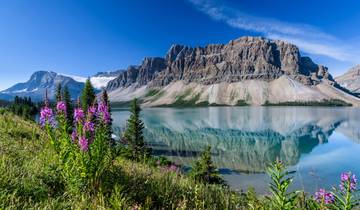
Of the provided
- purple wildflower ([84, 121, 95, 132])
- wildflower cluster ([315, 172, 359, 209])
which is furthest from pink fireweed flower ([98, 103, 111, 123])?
wildflower cluster ([315, 172, 359, 209])

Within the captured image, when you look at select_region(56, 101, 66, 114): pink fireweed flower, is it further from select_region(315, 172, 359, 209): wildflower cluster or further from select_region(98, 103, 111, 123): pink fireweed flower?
select_region(315, 172, 359, 209): wildflower cluster

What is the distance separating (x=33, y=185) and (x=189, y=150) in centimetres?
9063

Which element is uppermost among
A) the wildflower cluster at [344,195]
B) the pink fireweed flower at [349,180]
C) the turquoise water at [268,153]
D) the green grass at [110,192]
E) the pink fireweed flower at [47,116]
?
the pink fireweed flower at [47,116]

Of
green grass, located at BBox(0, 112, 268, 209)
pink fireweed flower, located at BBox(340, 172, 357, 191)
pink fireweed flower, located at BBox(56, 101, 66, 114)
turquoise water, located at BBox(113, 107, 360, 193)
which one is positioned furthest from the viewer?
turquoise water, located at BBox(113, 107, 360, 193)

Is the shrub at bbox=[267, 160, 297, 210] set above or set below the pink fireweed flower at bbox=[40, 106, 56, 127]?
below

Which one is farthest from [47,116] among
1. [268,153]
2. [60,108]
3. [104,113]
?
[268,153]

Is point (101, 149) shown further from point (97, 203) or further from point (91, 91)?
point (91, 91)

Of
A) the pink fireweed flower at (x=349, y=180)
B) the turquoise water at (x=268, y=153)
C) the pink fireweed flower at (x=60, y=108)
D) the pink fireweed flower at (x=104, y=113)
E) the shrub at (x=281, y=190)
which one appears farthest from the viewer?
the turquoise water at (x=268, y=153)

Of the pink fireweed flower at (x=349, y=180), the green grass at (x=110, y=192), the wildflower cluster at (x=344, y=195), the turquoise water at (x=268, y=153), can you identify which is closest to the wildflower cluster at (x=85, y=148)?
the green grass at (x=110, y=192)

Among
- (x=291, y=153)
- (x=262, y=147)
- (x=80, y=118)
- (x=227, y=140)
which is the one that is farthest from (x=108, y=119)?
(x=227, y=140)

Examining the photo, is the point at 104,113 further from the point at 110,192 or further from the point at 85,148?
the point at 110,192

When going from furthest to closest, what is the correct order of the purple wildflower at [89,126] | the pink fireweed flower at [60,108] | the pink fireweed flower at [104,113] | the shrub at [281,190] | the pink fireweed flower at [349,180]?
1. the pink fireweed flower at [60,108]
2. the pink fireweed flower at [104,113]
3. the purple wildflower at [89,126]
4. the shrub at [281,190]
5. the pink fireweed flower at [349,180]

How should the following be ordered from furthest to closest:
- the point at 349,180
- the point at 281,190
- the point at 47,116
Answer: the point at 47,116
the point at 281,190
the point at 349,180

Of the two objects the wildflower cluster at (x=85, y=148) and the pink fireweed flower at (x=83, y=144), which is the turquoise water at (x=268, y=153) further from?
the pink fireweed flower at (x=83, y=144)
